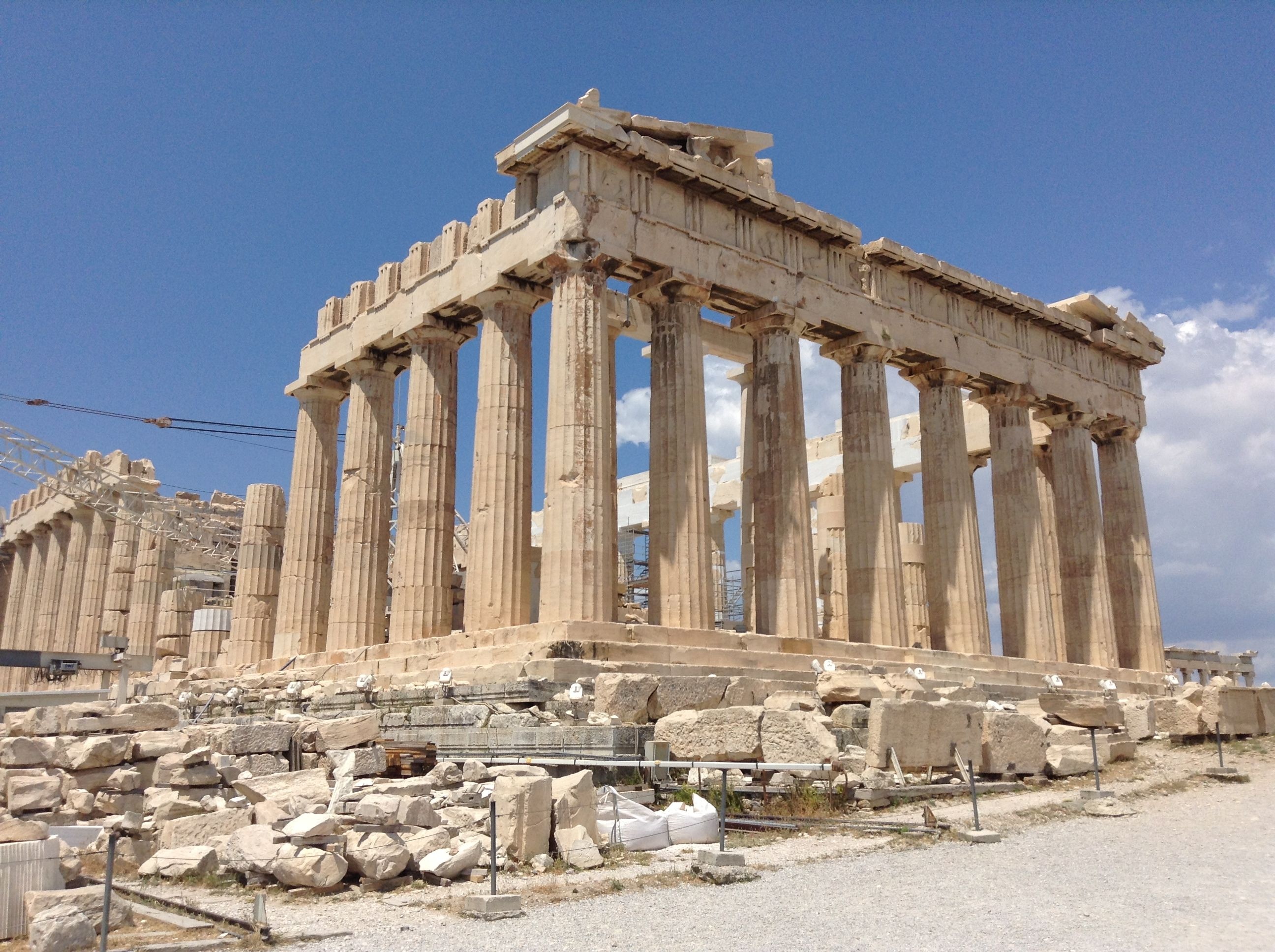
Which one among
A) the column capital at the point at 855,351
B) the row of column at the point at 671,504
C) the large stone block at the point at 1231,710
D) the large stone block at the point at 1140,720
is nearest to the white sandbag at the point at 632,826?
the row of column at the point at 671,504

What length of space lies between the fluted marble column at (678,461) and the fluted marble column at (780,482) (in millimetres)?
1960

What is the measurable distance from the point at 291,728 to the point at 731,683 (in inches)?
250

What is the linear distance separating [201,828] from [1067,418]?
2744 cm

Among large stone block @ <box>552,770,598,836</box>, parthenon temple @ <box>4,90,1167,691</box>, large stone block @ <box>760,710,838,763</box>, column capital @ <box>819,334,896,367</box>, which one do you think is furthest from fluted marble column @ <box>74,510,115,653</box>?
large stone block @ <box>552,770,598,836</box>

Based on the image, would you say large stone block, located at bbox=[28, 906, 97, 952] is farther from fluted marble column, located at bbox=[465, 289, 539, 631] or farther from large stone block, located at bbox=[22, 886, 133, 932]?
fluted marble column, located at bbox=[465, 289, 539, 631]

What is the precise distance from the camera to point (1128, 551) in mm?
33375

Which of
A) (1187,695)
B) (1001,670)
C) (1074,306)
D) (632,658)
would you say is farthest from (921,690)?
(1074,306)

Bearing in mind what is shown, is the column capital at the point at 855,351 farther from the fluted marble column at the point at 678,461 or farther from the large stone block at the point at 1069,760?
the large stone block at the point at 1069,760

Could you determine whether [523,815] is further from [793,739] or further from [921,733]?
[921,733]

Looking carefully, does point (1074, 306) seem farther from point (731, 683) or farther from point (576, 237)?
point (731, 683)

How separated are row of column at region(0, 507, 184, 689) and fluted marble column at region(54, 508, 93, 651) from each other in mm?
28

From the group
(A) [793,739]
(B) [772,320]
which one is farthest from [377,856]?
(B) [772,320]

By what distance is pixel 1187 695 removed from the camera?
2261 centimetres

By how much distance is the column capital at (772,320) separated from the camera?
24.6m
